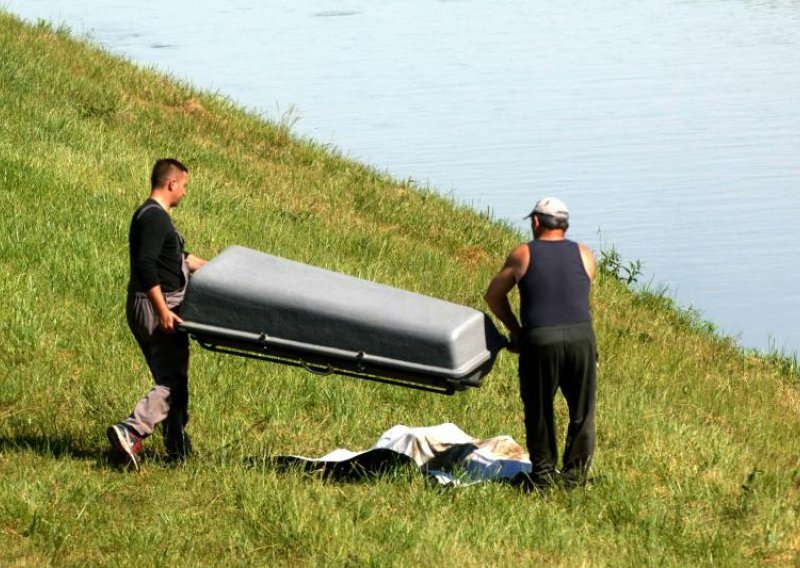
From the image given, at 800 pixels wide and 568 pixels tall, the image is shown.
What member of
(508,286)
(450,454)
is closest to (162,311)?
(508,286)

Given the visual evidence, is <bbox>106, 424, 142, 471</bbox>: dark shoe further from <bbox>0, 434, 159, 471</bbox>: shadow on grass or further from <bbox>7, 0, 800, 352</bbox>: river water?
<bbox>7, 0, 800, 352</bbox>: river water

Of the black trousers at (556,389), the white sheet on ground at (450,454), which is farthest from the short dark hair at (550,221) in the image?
the white sheet on ground at (450,454)

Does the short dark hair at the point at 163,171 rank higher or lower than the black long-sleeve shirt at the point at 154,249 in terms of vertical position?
higher

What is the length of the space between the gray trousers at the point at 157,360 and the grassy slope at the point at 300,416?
0.31 meters

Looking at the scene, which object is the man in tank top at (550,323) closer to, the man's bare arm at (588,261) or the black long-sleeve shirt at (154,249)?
the man's bare arm at (588,261)

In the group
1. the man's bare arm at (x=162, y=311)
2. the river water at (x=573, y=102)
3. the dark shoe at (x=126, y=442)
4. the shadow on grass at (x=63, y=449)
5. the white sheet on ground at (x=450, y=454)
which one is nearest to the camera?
the man's bare arm at (x=162, y=311)

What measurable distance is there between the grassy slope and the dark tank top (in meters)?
0.97

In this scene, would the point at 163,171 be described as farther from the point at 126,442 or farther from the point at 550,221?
the point at 550,221

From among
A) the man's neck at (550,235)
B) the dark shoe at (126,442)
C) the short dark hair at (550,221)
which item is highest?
the short dark hair at (550,221)

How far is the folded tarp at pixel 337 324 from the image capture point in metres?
7.24

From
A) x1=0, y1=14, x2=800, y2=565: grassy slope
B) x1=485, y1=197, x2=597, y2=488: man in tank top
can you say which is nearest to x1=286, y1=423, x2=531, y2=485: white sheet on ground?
x1=0, y1=14, x2=800, y2=565: grassy slope

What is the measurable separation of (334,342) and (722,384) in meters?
6.13

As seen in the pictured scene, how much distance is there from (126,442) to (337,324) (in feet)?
4.40

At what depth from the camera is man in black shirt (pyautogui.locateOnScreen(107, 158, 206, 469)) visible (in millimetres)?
7586
